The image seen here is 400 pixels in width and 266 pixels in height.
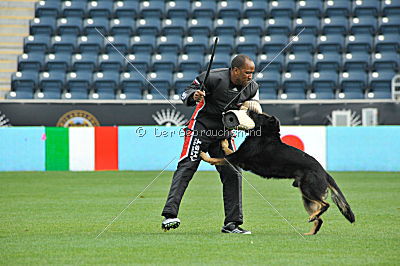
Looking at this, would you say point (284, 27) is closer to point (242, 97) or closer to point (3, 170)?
point (3, 170)

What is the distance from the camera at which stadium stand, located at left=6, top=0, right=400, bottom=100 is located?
62.4ft

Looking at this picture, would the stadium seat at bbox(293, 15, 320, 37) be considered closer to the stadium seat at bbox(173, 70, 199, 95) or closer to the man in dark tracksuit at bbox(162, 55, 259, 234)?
the stadium seat at bbox(173, 70, 199, 95)

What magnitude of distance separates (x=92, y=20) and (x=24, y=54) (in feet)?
7.35

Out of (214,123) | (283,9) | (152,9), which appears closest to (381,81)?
(283,9)

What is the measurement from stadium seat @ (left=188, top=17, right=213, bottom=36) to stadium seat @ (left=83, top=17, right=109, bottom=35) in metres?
2.46

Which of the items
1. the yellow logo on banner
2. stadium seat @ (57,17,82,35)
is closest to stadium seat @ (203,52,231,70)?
the yellow logo on banner

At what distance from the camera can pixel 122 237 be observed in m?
6.15

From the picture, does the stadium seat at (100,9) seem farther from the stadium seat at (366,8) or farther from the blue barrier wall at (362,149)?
the blue barrier wall at (362,149)

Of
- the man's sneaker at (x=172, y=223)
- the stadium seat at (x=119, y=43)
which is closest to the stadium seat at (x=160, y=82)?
the stadium seat at (x=119, y=43)

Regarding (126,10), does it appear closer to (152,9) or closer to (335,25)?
(152,9)

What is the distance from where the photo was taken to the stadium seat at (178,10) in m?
21.2

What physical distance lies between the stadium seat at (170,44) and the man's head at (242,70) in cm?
1397

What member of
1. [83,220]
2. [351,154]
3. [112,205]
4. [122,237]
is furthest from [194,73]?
[122,237]

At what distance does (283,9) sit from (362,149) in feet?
21.9
